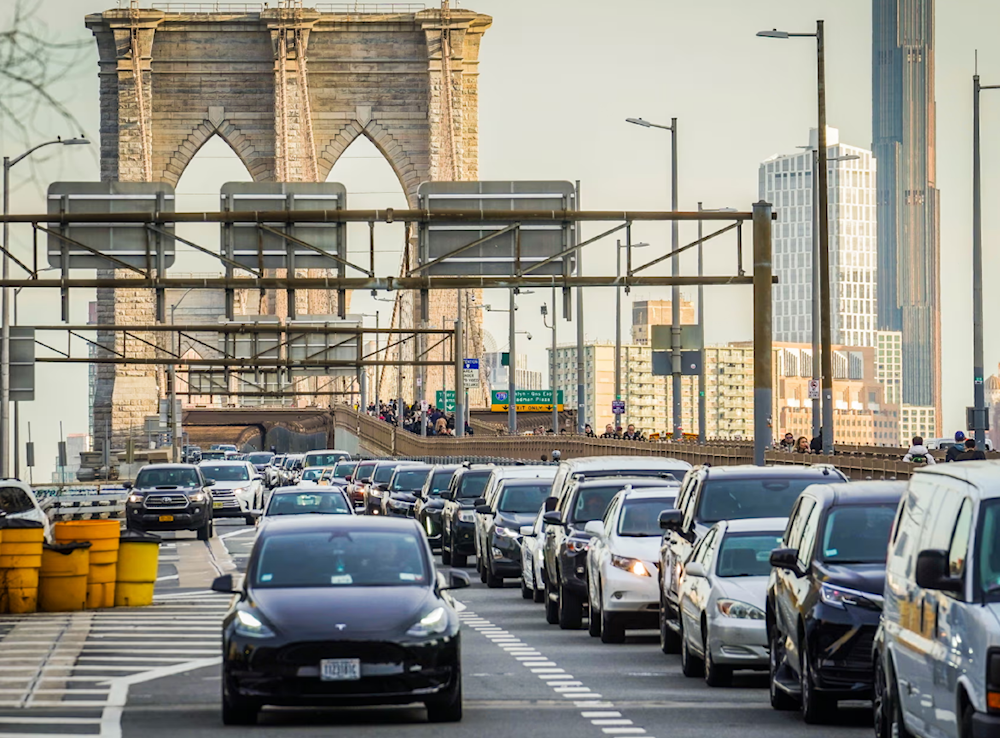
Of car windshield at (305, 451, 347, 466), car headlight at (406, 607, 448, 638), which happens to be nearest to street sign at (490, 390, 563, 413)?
car windshield at (305, 451, 347, 466)

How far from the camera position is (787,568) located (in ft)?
48.1

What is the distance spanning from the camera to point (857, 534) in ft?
48.3

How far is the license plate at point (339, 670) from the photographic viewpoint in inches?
537

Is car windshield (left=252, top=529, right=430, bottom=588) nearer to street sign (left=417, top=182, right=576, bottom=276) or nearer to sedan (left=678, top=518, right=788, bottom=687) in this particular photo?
sedan (left=678, top=518, right=788, bottom=687)

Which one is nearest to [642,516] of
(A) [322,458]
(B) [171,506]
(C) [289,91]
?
(B) [171,506]

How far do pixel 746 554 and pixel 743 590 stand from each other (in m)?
0.73

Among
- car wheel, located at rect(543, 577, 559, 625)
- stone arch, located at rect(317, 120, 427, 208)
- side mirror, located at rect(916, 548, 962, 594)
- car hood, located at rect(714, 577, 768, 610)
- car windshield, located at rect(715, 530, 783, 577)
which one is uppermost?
stone arch, located at rect(317, 120, 427, 208)

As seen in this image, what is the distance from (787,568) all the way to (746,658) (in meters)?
1.83

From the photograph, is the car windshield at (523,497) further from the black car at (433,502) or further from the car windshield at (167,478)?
the car windshield at (167,478)

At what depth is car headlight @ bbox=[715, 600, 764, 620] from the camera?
1619 cm

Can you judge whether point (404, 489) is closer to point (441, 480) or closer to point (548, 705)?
point (441, 480)

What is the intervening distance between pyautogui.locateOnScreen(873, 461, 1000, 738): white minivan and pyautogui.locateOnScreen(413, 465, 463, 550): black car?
2590cm

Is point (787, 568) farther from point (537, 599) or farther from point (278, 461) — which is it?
point (278, 461)

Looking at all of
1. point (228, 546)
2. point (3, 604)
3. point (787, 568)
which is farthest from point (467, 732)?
point (228, 546)
